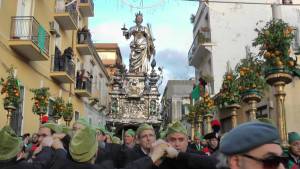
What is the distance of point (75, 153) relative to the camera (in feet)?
10.8

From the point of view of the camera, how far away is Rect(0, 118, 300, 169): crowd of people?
6.81 feet

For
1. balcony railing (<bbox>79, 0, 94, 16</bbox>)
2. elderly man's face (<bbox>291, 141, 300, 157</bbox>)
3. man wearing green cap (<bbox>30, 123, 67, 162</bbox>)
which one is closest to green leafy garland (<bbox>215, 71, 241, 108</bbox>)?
elderly man's face (<bbox>291, 141, 300, 157</bbox>)

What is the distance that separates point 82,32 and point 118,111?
727 centimetres

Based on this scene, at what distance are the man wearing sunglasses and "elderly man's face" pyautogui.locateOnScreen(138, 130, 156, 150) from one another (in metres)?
2.87

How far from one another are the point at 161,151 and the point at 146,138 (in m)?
2.01

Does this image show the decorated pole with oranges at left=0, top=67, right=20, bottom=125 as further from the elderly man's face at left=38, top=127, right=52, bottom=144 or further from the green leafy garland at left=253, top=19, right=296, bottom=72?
the green leafy garland at left=253, top=19, right=296, bottom=72

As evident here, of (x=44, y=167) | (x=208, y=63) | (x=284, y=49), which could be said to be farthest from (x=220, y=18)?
(x=44, y=167)

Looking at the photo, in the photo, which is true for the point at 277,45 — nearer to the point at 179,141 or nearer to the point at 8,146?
the point at 179,141

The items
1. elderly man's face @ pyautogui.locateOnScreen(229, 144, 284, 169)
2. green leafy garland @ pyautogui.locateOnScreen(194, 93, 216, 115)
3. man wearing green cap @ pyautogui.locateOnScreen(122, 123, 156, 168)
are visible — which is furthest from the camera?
green leafy garland @ pyautogui.locateOnScreen(194, 93, 216, 115)

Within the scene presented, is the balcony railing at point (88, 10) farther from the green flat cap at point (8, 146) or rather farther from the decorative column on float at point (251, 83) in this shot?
the green flat cap at point (8, 146)

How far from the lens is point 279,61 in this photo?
730 cm

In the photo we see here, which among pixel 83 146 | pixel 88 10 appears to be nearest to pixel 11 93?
pixel 83 146

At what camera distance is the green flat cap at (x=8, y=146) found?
3772 mm

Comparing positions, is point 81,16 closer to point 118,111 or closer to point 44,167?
point 118,111
